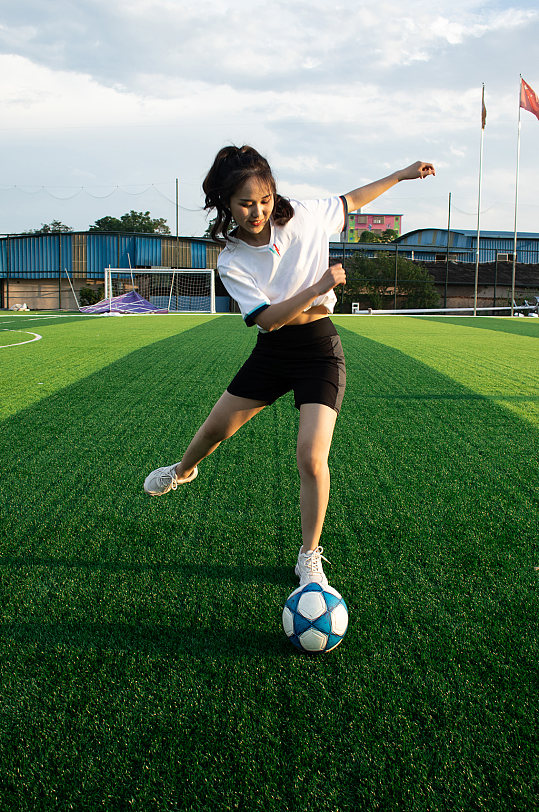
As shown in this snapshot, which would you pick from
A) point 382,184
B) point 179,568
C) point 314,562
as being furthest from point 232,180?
point 179,568

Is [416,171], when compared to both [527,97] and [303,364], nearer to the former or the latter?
[303,364]

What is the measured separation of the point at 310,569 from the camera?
2602mm

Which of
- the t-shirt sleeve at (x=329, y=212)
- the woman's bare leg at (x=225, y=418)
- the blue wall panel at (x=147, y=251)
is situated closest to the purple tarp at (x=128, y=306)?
the blue wall panel at (x=147, y=251)

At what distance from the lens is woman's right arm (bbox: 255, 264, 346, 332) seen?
2.37 metres

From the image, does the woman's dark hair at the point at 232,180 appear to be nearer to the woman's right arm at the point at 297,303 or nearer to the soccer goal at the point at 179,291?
the woman's right arm at the point at 297,303

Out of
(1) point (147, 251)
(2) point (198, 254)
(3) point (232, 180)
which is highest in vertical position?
(2) point (198, 254)

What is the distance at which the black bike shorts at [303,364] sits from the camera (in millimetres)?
2703

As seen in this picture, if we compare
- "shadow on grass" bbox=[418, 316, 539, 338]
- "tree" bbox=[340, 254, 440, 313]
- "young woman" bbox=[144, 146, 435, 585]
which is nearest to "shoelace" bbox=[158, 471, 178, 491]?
"young woman" bbox=[144, 146, 435, 585]

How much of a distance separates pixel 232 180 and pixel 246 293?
0.47 meters

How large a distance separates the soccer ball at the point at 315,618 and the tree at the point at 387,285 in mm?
39840

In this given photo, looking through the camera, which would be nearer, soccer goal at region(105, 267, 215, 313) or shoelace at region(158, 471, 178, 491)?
shoelace at region(158, 471, 178, 491)

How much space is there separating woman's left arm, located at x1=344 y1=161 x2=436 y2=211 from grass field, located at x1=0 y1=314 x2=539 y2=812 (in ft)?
5.65

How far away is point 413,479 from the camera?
13.6 ft

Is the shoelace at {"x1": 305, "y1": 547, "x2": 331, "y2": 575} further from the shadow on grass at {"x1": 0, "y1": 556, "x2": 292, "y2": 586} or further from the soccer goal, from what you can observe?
the soccer goal
